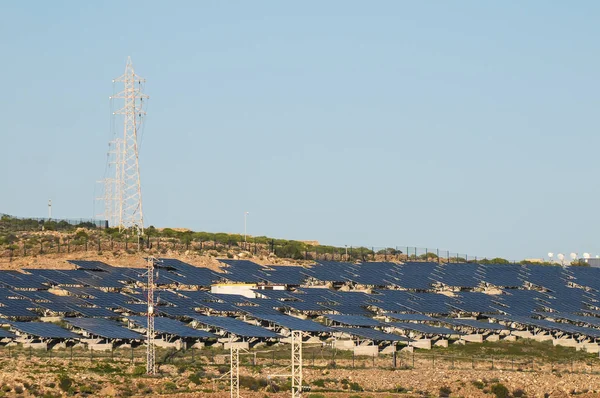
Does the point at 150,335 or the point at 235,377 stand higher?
the point at 150,335

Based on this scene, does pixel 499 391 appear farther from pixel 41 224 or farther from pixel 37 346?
pixel 41 224

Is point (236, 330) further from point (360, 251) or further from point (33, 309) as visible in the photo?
point (360, 251)

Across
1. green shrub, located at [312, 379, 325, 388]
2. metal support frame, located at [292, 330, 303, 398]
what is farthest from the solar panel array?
metal support frame, located at [292, 330, 303, 398]

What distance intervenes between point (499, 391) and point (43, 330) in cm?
3176

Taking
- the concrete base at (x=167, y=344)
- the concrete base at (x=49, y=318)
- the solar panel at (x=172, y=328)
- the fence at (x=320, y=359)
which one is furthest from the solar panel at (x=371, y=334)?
the concrete base at (x=49, y=318)

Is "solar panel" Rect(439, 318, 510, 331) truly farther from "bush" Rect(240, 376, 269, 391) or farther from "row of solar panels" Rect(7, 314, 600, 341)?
"bush" Rect(240, 376, 269, 391)

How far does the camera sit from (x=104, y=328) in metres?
91.4

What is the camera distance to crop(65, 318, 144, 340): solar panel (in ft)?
292

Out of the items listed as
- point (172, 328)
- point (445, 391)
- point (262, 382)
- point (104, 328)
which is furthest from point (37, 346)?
point (445, 391)

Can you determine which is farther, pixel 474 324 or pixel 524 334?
pixel 524 334

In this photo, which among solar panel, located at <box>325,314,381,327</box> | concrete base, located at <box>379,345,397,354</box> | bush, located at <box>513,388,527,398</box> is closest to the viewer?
bush, located at <box>513,388,527,398</box>

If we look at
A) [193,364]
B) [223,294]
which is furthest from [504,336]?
[193,364]

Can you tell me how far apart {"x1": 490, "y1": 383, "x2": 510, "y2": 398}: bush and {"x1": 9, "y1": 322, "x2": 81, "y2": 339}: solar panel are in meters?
28.9

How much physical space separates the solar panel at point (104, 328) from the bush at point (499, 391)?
24.6 m
